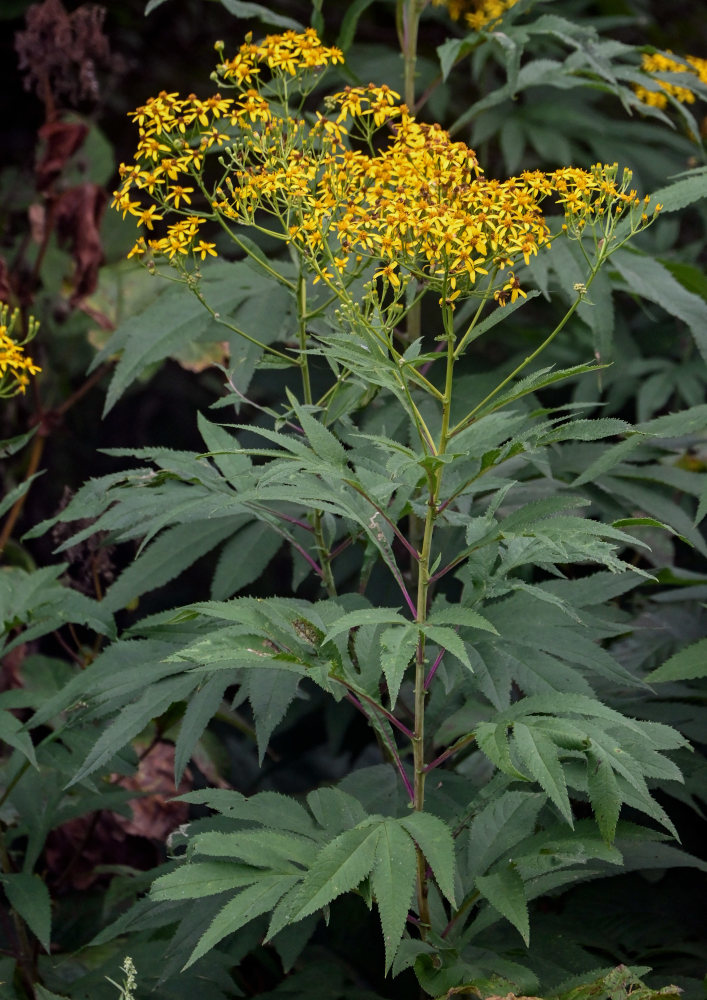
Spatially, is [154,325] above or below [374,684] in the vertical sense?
above

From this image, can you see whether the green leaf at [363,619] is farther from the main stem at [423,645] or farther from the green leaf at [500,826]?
the green leaf at [500,826]

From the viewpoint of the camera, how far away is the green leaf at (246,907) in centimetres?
108

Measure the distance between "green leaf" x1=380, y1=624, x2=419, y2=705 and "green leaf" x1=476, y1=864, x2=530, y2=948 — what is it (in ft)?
0.91

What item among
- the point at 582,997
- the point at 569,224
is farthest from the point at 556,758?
the point at 569,224

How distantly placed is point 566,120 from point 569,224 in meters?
1.57

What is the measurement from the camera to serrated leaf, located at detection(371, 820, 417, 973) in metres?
1.04

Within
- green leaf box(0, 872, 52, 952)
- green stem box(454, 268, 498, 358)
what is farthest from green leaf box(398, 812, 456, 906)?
green leaf box(0, 872, 52, 952)

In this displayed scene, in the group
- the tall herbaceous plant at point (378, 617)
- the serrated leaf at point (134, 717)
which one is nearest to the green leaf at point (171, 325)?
the tall herbaceous plant at point (378, 617)

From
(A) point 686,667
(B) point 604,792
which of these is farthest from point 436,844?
(A) point 686,667

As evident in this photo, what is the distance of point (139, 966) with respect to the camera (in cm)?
154

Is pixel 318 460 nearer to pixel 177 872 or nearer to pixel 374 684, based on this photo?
pixel 374 684

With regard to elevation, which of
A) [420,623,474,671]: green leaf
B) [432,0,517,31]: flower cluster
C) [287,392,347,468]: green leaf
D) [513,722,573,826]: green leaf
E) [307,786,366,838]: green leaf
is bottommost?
[307,786,366,838]: green leaf

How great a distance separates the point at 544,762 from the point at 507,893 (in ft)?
Answer: 0.72

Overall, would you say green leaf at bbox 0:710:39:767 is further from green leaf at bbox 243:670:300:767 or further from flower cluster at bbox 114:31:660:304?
flower cluster at bbox 114:31:660:304
